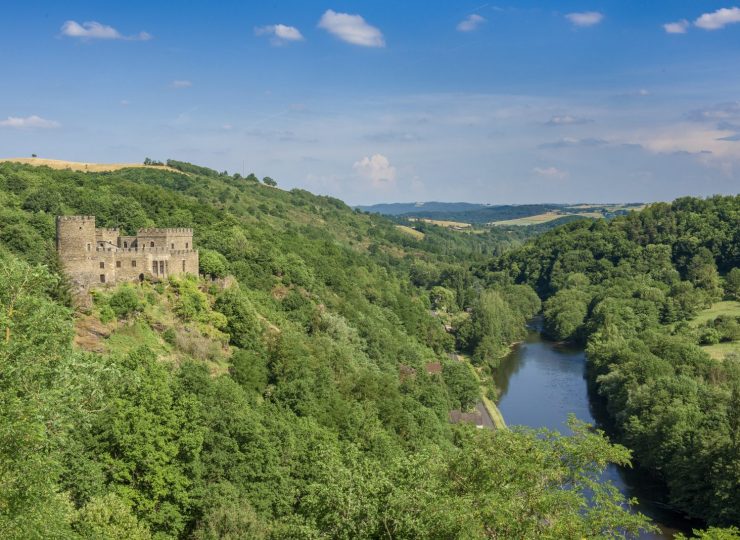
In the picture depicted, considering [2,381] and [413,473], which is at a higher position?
[2,381]

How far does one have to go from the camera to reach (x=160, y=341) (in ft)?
136

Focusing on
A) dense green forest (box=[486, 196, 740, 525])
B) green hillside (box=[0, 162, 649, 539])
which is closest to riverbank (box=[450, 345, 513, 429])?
green hillside (box=[0, 162, 649, 539])

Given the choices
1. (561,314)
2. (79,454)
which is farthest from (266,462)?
(561,314)

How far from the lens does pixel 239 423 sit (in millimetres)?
34062

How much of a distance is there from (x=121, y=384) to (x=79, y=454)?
3.67 metres

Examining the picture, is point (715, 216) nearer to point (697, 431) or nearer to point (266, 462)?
point (697, 431)

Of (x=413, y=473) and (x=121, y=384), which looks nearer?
(x=413, y=473)

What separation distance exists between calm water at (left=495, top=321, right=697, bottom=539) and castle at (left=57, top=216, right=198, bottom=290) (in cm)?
3831

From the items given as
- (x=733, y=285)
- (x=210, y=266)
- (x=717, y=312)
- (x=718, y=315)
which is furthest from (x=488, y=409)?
(x=733, y=285)

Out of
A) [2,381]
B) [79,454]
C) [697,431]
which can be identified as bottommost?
[697,431]

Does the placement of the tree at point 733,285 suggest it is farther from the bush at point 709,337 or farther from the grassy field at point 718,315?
the bush at point 709,337

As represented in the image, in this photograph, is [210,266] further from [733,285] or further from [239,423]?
[733,285]

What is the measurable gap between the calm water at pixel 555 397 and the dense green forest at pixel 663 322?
6.34ft

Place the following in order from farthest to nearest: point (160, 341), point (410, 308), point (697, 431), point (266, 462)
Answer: point (410, 308)
point (697, 431)
point (160, 341)
point (266, 462)
